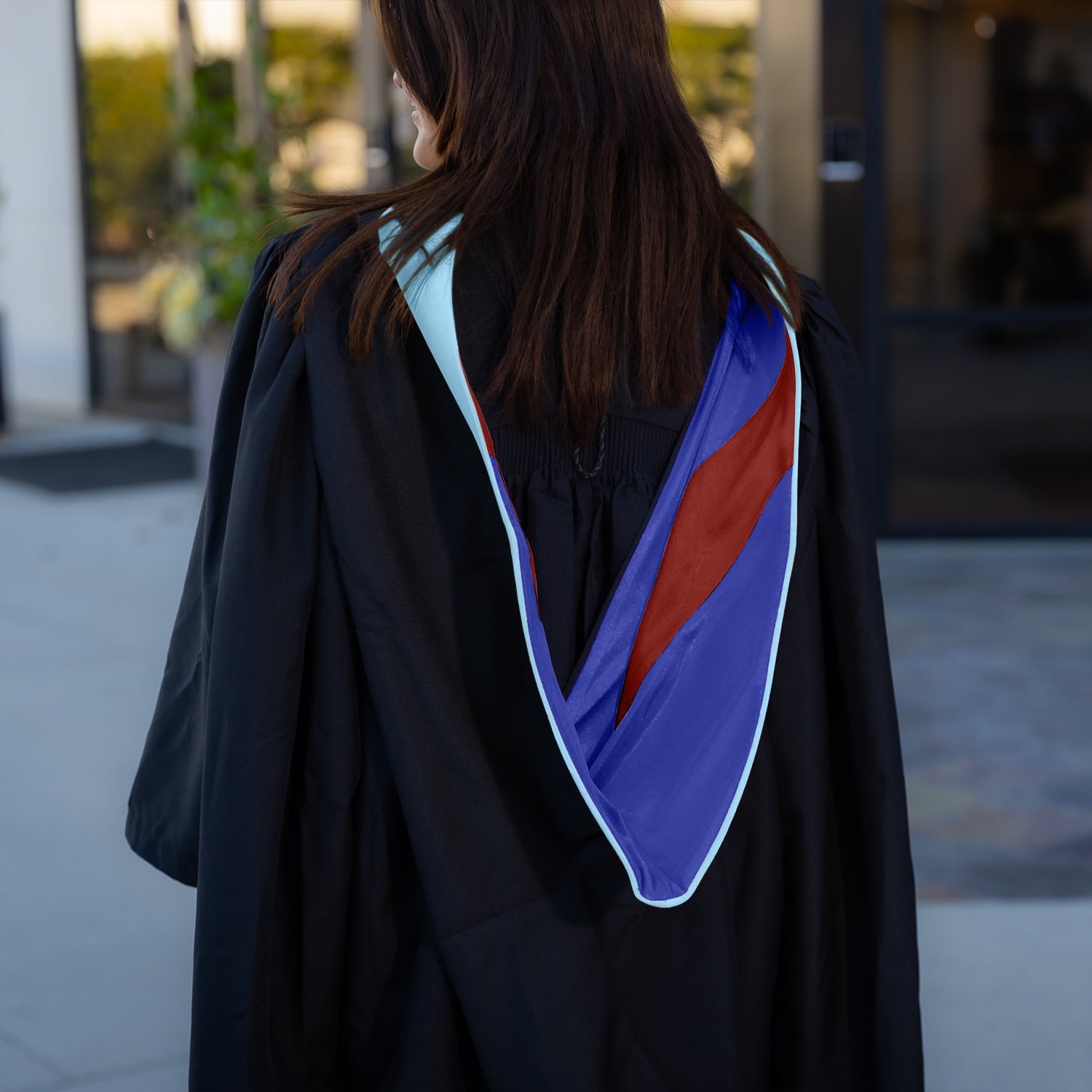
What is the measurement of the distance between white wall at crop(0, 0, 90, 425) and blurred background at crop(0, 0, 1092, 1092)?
0.05 metres

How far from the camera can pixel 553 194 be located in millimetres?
1705

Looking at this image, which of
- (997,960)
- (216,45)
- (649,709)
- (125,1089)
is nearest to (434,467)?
(649,709)

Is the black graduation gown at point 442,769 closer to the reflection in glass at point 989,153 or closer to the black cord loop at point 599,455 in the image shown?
the black cord loop at point 599,455

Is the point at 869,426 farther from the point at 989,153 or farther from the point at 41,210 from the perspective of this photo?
the point at 41,210

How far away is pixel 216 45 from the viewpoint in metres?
10.7

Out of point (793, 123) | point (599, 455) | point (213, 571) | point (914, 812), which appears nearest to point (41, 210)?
point (793, 123)

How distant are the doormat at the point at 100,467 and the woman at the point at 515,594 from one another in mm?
6660

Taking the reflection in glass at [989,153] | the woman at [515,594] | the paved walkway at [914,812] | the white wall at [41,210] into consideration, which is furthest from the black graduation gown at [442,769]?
the white wall at [41,210]

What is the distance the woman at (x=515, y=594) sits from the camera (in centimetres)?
171

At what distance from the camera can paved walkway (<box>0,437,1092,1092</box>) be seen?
109 inches

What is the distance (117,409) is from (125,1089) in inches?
365

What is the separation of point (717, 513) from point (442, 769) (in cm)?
43

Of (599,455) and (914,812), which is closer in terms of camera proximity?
(599,455)

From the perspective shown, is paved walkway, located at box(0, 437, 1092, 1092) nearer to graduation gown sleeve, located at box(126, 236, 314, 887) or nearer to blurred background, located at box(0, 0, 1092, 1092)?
blurred background, located at box(0, 0, 1092, 1092)
